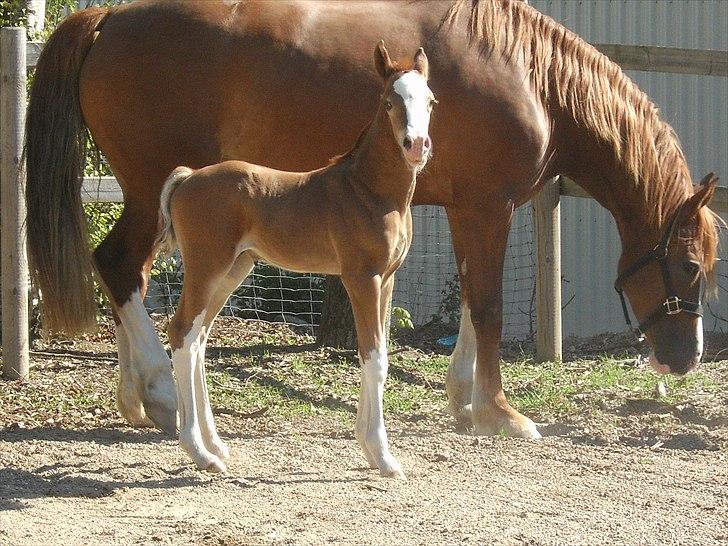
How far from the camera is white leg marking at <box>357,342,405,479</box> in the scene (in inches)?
159

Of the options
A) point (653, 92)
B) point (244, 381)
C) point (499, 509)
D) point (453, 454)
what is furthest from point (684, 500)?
point (653, 92)

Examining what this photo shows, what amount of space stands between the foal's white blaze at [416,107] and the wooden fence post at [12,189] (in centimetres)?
268

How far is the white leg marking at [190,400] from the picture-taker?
4.11 metres

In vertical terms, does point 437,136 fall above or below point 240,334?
above

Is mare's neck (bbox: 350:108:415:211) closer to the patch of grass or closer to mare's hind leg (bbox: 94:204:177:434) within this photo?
mare's hind leg (bbox: 94:204:177:434)

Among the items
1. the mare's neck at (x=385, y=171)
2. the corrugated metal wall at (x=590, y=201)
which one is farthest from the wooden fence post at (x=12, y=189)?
the corrugated metal wall at (x=590, y=201)

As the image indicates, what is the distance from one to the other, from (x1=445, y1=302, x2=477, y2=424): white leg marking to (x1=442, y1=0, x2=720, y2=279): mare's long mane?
3.42ft

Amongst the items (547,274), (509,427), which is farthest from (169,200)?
(547,274)

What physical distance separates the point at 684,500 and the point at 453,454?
3.29 ft

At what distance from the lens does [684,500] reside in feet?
12.6

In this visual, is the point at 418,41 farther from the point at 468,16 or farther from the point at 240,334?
the point at 240,334

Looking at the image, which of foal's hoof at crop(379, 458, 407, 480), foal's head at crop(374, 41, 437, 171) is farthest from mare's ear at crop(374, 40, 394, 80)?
foal's hoof at crop(379, 458, 407, 480)

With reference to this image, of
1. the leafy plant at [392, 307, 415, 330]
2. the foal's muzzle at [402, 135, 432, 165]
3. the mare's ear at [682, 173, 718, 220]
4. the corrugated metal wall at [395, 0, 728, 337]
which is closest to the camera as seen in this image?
the foal's muzzle at [402, 135, 432, 165]

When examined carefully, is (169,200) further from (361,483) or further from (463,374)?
(463,374)
